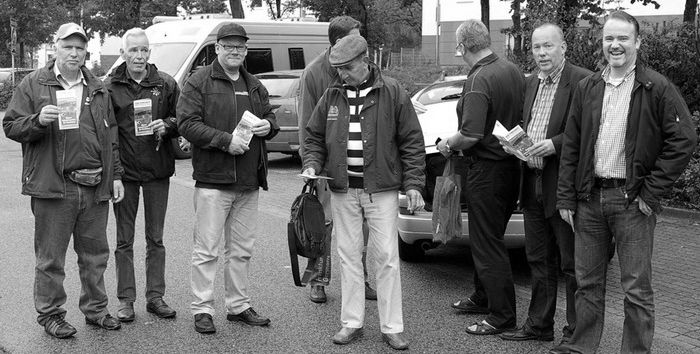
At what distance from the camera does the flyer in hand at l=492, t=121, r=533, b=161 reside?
5242 millimetres

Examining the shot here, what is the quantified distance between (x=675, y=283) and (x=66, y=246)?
494 centimetres

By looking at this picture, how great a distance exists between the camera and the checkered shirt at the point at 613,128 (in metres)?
4.66

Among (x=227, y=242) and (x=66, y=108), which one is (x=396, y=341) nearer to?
(x=227, y=242)

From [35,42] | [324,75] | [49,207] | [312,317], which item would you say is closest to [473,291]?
[312,317]

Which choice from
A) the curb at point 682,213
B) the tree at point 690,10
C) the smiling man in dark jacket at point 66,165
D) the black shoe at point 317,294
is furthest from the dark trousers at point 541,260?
the tree at point 690,10

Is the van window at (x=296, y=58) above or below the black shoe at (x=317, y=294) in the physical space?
above

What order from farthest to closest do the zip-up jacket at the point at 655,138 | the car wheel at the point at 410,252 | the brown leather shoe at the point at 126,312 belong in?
the car wheel at the point at 410,252
the brown leather shoe at the point at 126,312
the zip-up jacket at the point at 655,138

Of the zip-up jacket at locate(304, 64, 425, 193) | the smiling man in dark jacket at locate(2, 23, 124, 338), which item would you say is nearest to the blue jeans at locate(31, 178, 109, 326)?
the smiling man in dark jacket at locate(2, 23, 124, 338)

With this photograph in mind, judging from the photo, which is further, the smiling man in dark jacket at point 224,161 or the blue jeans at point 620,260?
the smiling man in dark jacket at point 224,161

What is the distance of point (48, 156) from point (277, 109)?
9.12 m

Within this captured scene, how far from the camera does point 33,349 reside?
5449 millimetres

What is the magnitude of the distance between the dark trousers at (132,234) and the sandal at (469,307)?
222 centimetres

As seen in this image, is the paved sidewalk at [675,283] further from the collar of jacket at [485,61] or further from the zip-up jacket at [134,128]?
the zip-up jacket at [134,128]

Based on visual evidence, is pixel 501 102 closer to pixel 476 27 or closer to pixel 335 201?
pixel 476 27
